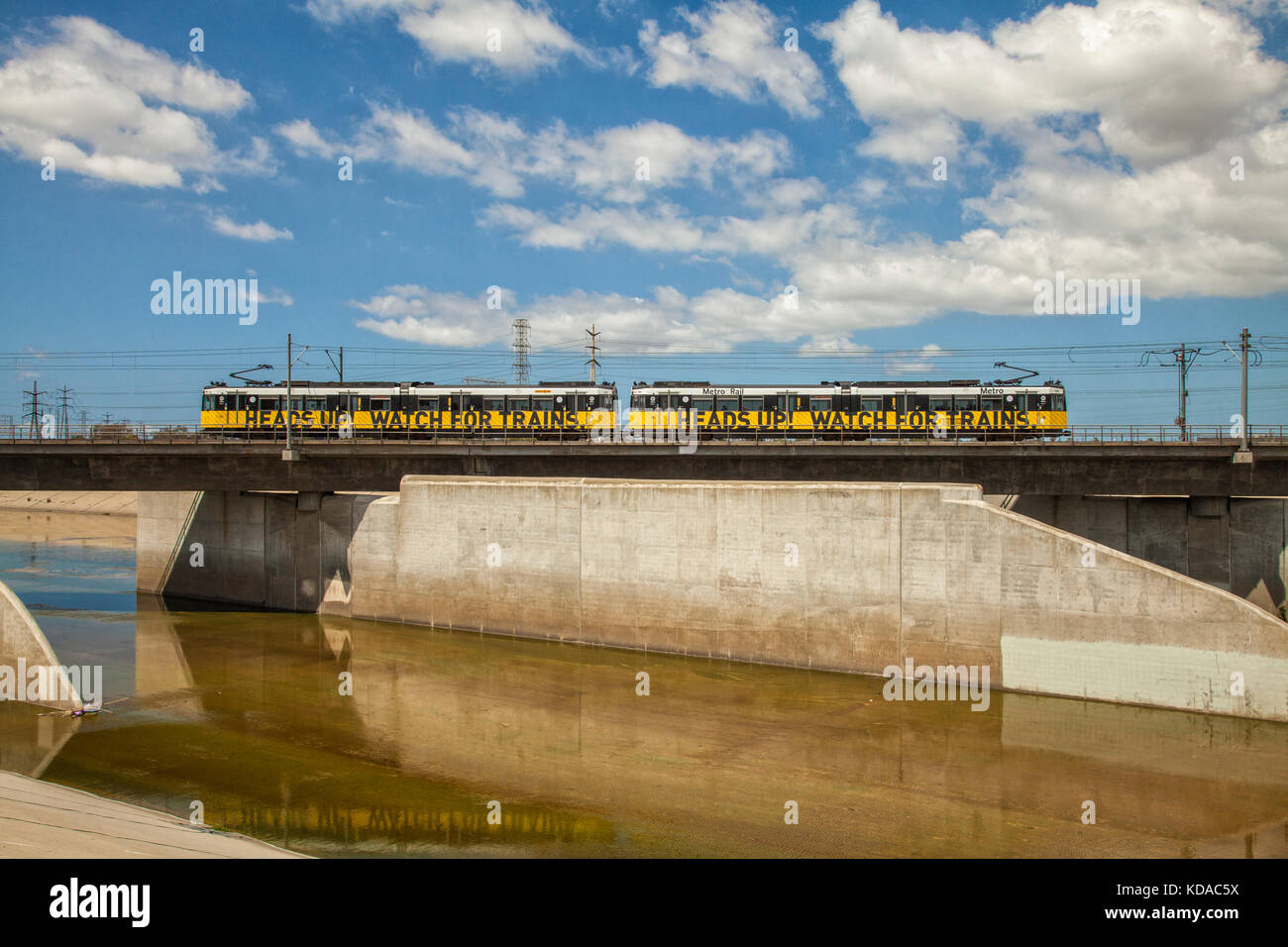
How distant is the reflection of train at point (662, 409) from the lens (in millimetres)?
49188

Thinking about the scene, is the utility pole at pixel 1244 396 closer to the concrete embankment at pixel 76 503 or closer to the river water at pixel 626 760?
the river water at pixel 626 760

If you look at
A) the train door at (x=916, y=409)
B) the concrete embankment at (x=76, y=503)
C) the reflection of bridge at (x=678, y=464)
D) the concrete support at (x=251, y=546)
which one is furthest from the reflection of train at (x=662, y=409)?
the concrete embankment at (x=76, y=503)

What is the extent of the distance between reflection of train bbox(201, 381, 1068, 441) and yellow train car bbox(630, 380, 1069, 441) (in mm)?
59

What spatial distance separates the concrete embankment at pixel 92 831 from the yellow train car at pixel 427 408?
3543 centimetres

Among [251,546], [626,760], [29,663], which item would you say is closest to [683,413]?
[251,546]

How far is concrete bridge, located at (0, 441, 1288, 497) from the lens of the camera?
34250 mm

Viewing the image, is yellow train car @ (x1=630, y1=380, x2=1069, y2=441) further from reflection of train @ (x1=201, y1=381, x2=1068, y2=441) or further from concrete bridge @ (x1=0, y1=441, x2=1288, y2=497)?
concrete bridge @ (x1=0, y1=441, x2=1288, y2=497)

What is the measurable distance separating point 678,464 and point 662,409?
39.7 feet

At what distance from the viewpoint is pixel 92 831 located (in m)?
12.9

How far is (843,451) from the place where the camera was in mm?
36562

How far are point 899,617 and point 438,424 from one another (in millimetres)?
32670
